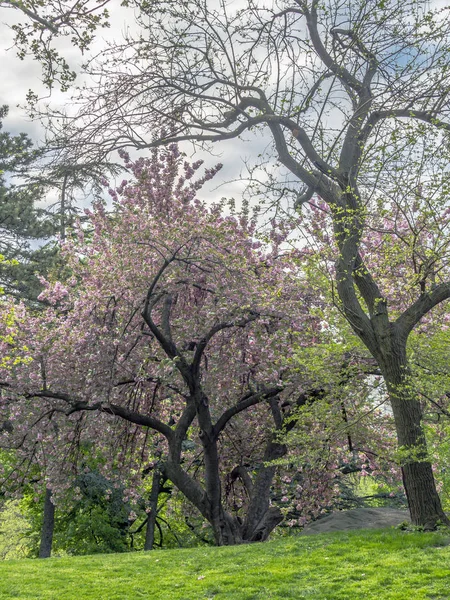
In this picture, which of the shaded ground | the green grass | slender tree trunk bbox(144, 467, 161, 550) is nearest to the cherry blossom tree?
the shaded ground

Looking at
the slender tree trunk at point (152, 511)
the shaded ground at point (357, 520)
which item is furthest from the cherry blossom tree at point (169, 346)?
the slender tree trunk at point (152, 511)

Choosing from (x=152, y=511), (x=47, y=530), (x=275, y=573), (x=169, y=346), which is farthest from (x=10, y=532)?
(x=275, y=573)

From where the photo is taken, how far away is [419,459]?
1093 cm

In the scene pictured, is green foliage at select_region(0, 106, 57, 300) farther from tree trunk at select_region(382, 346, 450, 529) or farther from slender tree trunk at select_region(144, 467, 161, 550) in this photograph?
tree trunk at select_region(382, 346, 450, 529)

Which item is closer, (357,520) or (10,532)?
(357,520)

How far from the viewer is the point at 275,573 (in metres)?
9.95

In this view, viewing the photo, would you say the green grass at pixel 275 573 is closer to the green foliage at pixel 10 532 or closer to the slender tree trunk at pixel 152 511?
the slender tree trunk at pixel 152 511

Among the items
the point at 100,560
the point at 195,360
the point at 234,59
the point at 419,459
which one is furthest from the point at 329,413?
the point at 234,59

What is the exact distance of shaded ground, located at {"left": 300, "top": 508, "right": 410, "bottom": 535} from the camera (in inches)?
527

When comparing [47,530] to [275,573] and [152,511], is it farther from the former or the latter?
[275,573]

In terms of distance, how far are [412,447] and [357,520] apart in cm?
369

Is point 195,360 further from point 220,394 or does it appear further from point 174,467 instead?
point 174,467

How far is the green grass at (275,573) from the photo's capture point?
866 cm

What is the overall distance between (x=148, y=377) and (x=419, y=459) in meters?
6.40
